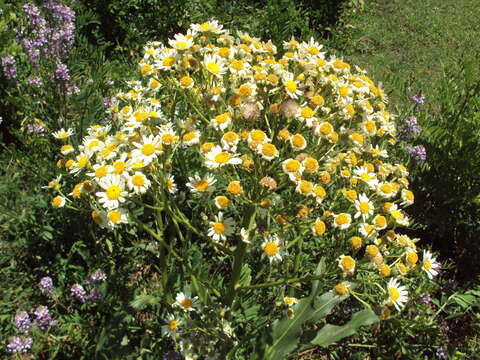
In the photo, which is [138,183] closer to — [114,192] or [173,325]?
[114,192]

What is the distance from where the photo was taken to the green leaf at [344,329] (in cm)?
171

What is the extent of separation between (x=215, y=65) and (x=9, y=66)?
6.00 feet

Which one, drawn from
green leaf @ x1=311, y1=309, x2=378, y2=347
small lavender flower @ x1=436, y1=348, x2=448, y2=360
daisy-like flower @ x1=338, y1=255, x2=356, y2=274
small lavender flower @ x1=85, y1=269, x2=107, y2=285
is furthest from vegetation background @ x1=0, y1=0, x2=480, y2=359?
daisy-like flower @ x1=338, y1=255, x2=356, y2=274

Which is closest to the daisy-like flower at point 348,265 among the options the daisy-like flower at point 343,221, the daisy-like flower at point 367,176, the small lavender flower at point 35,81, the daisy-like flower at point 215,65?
the daisy-like flower at point 343,221

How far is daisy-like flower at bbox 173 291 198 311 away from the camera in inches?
75.8

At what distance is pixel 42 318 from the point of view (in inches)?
78.8

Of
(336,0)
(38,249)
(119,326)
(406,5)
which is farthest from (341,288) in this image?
(406,5)

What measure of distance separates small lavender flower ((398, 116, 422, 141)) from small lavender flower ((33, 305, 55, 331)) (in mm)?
2552

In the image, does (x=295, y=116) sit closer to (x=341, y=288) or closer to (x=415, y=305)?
(x=341, y=288)

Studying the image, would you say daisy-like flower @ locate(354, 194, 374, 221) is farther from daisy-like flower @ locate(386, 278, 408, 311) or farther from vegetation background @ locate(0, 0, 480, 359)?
vegetation background @ locate(0, 0, 480, 359)

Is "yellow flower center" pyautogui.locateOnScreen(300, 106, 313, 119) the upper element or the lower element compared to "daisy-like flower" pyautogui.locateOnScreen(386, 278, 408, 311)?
upper

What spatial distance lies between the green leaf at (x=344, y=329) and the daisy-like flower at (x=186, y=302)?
1.87ft

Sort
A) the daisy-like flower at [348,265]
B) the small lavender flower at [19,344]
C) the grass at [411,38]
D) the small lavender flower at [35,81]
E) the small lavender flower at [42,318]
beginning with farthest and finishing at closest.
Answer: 1. the grass at [411,38]
2. the small lavender flower at [35,81]
3. the small lavender flower at [42,318]
4. the small lavender flower at [19,344]
5. the daisy-like flower at [348,265]

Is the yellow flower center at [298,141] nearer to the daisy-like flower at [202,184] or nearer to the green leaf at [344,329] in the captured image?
the daisy-like flower at [202,184]
